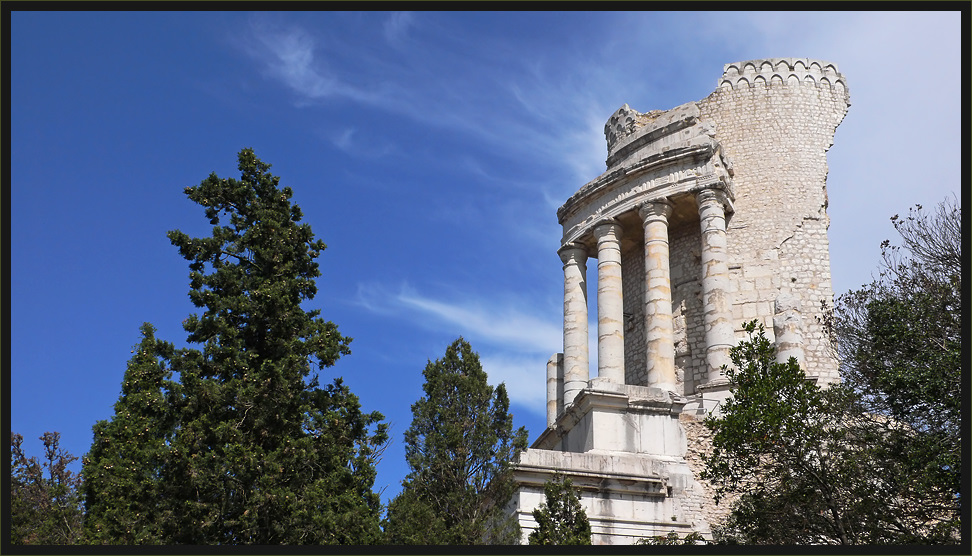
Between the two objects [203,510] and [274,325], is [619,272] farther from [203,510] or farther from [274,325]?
[203,510]

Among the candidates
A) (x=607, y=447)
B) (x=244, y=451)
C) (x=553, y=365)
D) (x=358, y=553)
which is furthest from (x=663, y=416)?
(x=358, y=553)

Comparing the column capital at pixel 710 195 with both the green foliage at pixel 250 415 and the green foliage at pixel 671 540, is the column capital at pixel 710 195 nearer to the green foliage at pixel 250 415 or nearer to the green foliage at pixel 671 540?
the green foliage at pixel 671 540

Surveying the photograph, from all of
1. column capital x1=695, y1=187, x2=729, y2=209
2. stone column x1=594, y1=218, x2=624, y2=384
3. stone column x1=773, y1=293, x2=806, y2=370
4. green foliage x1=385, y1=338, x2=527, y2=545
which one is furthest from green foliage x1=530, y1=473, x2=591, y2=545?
column capital x1=695, y1=187, x2=729, y2=209

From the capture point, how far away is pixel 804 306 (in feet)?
83.6

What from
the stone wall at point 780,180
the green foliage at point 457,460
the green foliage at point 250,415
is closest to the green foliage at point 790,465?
the green foliage at point 457,460

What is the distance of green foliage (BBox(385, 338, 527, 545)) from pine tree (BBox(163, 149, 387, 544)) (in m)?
0.83

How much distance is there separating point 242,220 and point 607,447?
926cm

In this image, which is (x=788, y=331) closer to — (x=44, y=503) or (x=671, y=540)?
(x=671, y=540)

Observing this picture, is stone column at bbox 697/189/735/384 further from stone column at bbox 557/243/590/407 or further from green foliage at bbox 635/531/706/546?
green foliage at bbox 635/531/706/546

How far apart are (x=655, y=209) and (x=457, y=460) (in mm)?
12207

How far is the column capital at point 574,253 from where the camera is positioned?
28094 mm

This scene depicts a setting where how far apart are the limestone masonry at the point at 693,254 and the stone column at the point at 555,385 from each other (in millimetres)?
45

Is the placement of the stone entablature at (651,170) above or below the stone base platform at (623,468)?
above

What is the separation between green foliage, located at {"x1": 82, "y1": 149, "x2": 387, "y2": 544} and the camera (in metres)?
13.0
